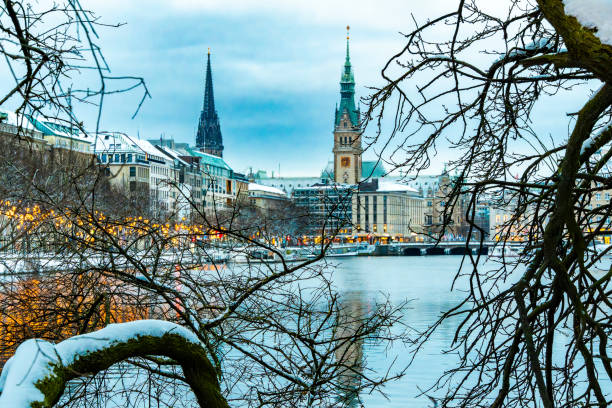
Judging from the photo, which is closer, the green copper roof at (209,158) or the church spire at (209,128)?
the green copper roof at (209,158)

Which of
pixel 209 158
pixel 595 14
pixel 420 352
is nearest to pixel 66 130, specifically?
pixel 595 14

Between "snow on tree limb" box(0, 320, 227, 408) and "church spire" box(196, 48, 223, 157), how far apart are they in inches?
5535

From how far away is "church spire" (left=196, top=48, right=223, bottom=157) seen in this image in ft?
472

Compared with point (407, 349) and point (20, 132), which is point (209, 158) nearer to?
point (407, 349)

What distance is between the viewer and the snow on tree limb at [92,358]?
178 cm

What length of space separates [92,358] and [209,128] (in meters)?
144

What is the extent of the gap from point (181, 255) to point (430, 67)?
2336 mm

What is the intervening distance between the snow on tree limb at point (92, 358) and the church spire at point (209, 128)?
14058cm

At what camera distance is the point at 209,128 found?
5684 inches

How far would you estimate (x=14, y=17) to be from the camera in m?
2.26

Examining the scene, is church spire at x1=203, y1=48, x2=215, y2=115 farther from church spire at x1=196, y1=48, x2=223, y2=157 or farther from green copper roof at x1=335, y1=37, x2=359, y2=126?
green copper roof at x1=335, y1=37, x2=359, y2=126

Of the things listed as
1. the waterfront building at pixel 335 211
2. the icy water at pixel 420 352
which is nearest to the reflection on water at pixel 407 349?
the icy water at pixel 420 352

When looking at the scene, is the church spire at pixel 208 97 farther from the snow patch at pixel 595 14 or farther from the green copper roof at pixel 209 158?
the snow patch at pixel 595 14

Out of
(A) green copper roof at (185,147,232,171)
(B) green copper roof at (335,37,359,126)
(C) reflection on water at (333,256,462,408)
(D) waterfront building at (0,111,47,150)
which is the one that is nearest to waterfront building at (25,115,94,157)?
(D) waterfront building at (0,111,47,150)
